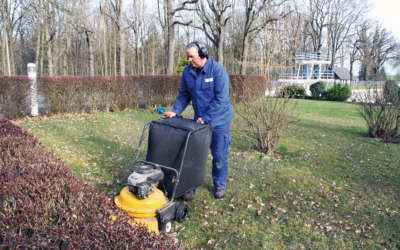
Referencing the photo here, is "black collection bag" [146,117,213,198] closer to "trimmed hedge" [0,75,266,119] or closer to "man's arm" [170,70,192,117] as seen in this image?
"man's arm" [170,70,192,117]

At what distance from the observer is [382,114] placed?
7.57 meters

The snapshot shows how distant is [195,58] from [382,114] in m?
6.49

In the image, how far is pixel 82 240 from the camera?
1615mm

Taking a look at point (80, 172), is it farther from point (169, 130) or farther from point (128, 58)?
point (128, 58)

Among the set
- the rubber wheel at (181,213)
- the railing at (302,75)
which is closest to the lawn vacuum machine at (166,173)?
the rubber wheel at (181,213)

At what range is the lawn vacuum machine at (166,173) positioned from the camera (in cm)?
265

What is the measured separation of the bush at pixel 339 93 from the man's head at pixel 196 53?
825 inches

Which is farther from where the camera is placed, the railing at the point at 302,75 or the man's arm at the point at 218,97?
the railing at the point at 302,75

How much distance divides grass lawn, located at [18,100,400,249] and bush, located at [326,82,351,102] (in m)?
15.1

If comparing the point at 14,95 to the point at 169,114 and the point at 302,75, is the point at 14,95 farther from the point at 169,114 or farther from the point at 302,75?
the point at 302,75

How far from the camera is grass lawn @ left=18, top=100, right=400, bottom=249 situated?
10.2ft

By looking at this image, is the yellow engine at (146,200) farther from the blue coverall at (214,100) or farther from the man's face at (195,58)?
the man's face at (195,58)

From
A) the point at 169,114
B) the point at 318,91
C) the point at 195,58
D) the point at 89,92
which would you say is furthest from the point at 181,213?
the point at 318,91

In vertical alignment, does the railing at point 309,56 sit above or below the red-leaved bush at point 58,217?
above
